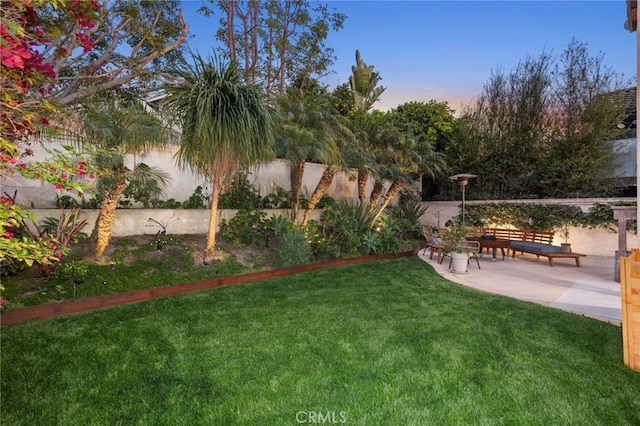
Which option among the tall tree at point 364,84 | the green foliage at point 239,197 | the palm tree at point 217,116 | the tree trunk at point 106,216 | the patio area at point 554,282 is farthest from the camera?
the tall tree at point 364,84

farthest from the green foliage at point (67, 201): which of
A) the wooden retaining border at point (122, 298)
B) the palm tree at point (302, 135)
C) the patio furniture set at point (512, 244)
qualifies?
the patio furniture set at point (512, 244)

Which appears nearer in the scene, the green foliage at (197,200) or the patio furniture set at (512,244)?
the patio furniture set at (512,244)

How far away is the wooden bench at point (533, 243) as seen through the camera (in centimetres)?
767

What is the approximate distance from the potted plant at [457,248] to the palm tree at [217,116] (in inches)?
193

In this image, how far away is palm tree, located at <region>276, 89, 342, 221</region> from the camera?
756 cm

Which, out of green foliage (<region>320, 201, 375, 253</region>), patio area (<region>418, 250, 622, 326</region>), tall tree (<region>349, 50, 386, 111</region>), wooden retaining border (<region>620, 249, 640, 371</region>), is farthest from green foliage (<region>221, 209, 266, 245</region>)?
tall tree (<region>349, 50, 386, 111</region>)

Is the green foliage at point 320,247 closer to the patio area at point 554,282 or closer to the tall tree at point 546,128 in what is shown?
the patio area at point 554,282

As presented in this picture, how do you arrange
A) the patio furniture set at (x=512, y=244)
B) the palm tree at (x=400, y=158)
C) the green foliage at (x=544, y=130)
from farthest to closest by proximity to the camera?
the palm tree at (x=400, y=158), the green foliage at (x=544, y=130), the patio furniture set at (x=512, y=244)

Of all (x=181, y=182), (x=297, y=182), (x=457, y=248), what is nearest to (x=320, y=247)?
(x=297, y=182)

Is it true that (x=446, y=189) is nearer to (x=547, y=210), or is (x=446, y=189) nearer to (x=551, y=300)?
(x=547, y=210)

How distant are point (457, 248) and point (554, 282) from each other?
1.90 m

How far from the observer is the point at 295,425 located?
206 cm

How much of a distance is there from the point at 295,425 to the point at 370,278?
4.62 meters

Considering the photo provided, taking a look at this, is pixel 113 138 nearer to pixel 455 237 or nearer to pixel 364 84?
pixel 455 237
